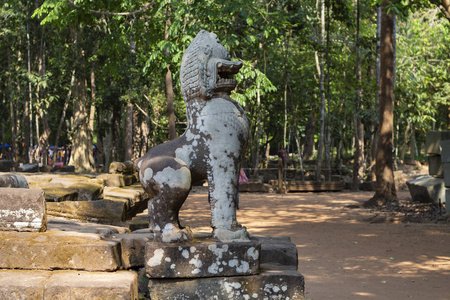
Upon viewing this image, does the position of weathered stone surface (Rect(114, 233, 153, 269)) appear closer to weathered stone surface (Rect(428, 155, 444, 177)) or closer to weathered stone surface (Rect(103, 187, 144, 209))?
weathered stone surface (Rect(103, 187, 144, 209))

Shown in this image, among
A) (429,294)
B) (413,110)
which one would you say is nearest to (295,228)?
(429,294)

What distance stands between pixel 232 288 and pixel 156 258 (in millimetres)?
498

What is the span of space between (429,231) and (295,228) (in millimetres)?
2646

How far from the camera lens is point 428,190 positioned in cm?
1418

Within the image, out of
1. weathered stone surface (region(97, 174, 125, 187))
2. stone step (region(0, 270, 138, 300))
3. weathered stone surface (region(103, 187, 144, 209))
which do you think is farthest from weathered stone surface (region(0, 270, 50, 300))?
weathered stone surface (region(97, 174, 125, 187))

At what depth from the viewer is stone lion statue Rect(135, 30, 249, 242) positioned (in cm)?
340

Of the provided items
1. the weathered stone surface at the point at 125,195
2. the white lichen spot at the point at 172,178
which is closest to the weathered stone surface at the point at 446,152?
the weathered stone surface at the point at 125,195

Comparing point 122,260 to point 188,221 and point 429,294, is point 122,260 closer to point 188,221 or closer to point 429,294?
point 429,294

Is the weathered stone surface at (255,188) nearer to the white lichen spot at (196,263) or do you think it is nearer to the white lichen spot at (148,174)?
the white lichen spot at (148,174)

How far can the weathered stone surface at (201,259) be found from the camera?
3252mm

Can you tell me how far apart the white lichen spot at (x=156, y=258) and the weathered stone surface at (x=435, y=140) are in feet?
39.8

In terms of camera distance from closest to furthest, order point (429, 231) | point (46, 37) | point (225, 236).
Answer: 1. point (225, 236)
2. point (429, 231)
3. point (46, 37)

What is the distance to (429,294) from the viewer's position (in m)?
5.89

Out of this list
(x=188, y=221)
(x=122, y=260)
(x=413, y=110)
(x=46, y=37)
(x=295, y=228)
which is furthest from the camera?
(x=46, y=37)
